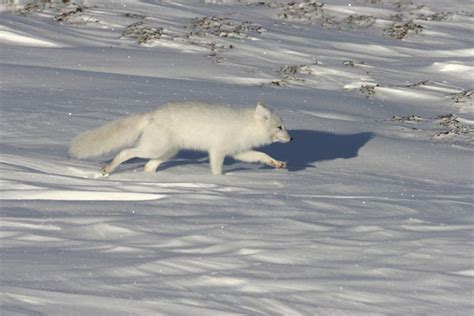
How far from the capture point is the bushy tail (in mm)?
6289

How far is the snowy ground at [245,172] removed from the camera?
4.01m

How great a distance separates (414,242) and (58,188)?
202 centimetres

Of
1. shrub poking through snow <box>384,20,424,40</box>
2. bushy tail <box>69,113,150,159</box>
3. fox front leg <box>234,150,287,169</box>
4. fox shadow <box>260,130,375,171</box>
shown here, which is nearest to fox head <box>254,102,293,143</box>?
fox front leg <box>234,150,287,169</box>

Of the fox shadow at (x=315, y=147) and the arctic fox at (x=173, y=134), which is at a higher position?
the arctic fox at (x=173, y=134)

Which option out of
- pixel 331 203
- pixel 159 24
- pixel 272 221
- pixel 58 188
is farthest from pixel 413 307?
pixel 159 24

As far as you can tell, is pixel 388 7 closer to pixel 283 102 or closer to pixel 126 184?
A: pixel 283 102

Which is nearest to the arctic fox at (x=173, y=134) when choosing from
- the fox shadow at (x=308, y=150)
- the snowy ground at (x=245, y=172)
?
the snowy ground at (x=245, y=172)

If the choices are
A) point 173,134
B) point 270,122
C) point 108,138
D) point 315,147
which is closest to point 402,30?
point 315,147

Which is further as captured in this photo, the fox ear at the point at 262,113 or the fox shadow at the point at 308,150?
the fox shadow at the point at 308,150

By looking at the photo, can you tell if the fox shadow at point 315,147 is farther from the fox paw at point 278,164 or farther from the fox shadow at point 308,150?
the fox paw at point 278,164

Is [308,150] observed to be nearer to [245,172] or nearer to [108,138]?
[245,172]

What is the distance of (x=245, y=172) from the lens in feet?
22.2

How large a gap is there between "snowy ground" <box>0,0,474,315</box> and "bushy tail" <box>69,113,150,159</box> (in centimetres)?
12

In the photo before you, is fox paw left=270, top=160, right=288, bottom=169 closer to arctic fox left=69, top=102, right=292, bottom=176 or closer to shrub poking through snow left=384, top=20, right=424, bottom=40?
arctic fox left=69, top=102, right=292, bottom=176
